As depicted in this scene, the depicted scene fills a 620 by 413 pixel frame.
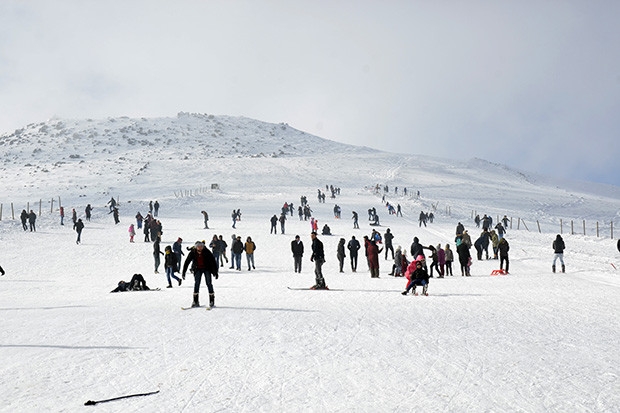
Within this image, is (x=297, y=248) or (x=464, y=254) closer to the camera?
(x=464, y=254)

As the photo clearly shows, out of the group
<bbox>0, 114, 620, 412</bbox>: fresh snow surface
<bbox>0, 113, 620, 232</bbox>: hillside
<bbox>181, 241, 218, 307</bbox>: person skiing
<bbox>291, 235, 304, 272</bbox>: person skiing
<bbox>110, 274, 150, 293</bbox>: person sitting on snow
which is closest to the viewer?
<bbox>0, 114, 620, 412</bbox>: fresh snow surface

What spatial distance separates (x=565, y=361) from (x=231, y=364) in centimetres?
412

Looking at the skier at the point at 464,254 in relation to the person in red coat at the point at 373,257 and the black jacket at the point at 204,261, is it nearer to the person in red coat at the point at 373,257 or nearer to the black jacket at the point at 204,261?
the person in red coat at the point at 373,257

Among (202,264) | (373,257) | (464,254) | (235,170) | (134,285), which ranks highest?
(235,170)

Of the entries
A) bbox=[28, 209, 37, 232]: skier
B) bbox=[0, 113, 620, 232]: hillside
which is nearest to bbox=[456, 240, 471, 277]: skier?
bbox=[28, 209, 37, 232]: skier

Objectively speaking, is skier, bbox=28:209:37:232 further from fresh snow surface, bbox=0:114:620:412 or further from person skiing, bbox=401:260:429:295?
person skiing, bbox=401:260:429:295

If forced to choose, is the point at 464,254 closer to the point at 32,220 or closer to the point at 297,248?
the point at 297,248

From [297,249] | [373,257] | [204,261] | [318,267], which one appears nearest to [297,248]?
[297,249]

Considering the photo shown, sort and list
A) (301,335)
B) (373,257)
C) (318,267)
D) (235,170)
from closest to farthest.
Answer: (301,335), (318,267), (373,257), (235,170)

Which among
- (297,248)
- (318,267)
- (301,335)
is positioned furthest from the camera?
(297,248)

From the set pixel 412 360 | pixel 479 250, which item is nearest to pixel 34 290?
pixel 412 360

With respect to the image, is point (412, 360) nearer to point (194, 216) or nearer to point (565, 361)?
point (565, 361)

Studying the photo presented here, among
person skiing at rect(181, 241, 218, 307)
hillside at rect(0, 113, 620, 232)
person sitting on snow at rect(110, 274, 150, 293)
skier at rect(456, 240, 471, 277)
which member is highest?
hillside at rect(0, 113, 620, 232)

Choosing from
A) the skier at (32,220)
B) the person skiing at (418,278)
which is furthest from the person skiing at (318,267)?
the skier at (32,220)
